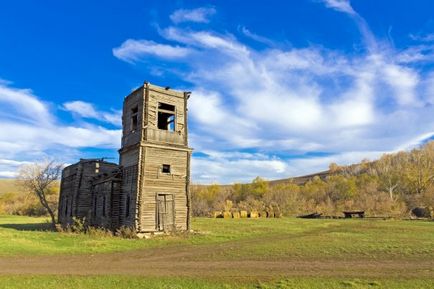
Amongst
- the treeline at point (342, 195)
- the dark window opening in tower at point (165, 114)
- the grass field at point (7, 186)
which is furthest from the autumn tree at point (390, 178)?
the grass field at point (7, 186)

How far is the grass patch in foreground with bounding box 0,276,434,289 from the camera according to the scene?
1117cm

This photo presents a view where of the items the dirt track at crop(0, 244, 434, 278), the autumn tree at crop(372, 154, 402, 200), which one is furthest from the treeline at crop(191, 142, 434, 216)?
the dirt track at crop(0, 244, 434, 278)

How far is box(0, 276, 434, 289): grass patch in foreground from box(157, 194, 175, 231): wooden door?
13739 mm

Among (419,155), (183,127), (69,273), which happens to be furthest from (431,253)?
(419,155)

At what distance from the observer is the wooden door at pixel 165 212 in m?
26.0

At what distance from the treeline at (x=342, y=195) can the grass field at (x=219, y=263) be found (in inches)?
1366

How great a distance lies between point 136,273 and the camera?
13.1m

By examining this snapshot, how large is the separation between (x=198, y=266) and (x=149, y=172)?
12.8 m

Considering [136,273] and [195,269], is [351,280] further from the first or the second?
[136,273]

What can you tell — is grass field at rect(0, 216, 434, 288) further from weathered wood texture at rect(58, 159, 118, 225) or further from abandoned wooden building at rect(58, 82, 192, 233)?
weathered wood texture at rect(58, 159, 118, 225)

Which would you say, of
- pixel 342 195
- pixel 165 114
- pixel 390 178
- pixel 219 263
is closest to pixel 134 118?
pixel 165 114

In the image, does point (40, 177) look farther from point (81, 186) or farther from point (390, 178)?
point (390, 178)

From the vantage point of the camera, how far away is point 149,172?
2614cm

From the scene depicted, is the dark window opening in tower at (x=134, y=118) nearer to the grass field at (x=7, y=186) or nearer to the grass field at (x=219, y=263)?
the grass field at (x=219, y=263)
